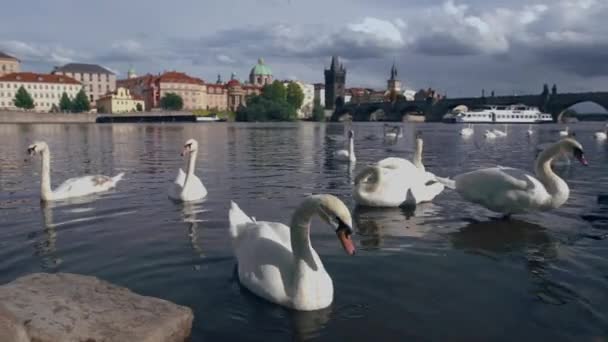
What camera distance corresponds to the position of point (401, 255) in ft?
20.2

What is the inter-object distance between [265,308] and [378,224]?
12.3 ft

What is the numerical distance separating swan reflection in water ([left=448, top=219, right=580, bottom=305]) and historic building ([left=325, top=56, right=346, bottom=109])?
17305 centimetres

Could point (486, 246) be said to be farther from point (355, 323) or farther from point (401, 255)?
point (355, 323)

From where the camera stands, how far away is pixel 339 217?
384 centimetres

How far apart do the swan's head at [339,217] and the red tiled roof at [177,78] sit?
6476 inches

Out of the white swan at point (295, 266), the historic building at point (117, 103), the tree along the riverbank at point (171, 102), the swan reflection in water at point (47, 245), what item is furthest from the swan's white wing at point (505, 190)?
the tree along the riverbank at point (171, 102)

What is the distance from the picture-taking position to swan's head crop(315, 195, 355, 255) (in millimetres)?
3805

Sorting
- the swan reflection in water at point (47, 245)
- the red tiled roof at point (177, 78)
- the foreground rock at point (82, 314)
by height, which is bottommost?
the swan reflection in water at point (47, 245)

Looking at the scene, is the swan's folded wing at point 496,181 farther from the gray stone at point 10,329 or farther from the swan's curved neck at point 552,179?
the gray stone at point 10,329

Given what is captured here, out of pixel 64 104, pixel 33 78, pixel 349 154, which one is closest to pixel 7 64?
pixel 33 78

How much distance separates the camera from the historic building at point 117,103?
137 m

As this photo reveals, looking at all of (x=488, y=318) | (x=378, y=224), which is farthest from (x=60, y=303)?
(x=378, y=224)

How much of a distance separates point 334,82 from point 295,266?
18091cm

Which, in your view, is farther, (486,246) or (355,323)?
(486,246)
